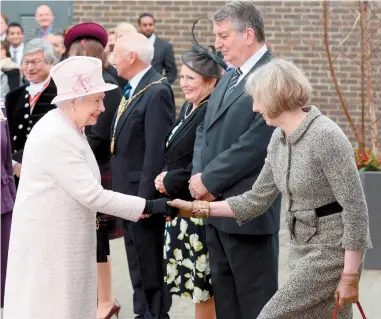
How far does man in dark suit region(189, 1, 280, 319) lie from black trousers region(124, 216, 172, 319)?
975 mm

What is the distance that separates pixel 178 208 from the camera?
5570 mm

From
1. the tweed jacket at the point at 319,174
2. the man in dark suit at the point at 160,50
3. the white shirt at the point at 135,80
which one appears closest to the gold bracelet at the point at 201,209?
the tweed jacket at the point at 319,174

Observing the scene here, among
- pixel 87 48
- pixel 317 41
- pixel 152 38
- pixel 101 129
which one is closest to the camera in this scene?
pixel 101 129

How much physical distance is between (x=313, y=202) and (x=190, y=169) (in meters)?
1.82

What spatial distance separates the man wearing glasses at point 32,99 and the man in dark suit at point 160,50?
602 centimetres

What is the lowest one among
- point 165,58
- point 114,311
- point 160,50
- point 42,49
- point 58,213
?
point 114,311

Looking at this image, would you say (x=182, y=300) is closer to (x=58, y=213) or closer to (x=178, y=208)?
(x=178, y=208)

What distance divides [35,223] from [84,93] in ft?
2.34

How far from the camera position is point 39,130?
5.07 metres

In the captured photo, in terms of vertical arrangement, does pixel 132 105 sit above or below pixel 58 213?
above

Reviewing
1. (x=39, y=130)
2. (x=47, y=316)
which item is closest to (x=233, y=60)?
(x=39, y=130)

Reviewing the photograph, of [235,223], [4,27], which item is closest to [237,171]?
[235,223]

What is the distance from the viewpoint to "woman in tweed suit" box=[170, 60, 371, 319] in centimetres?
456

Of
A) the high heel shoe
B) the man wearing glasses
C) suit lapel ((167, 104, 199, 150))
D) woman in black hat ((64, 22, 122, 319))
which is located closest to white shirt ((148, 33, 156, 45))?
the man wearing glasses
